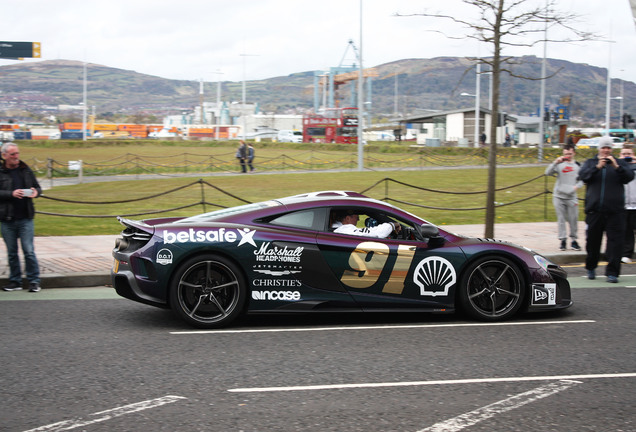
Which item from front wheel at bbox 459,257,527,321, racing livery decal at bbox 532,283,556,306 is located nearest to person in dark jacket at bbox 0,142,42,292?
front wheel at bbox 459,257,527,321

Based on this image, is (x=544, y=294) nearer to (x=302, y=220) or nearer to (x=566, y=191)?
(x=302, y=220)

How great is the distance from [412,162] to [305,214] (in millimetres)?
40686

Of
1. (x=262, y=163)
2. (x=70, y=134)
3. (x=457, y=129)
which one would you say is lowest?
(x=262, y=163)

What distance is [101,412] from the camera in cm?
435

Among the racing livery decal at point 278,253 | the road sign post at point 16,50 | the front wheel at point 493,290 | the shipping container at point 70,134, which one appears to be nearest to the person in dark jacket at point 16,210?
the racing livery decal at point 278,253

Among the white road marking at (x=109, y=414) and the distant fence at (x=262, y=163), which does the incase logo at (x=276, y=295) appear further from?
the distant fence at (x=262, y=163)

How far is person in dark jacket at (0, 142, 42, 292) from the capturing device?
27.5 ft

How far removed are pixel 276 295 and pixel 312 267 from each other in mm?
461

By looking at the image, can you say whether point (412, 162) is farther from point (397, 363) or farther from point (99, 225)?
point (397, 363)

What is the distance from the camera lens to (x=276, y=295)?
6.74 m

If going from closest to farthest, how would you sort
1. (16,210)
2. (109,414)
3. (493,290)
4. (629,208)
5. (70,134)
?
(109,414) → (493,290) → (16,210) → (629,208) → (70,134)

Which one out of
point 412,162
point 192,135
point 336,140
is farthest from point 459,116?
point 192,135

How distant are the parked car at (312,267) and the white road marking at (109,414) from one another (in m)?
2.08

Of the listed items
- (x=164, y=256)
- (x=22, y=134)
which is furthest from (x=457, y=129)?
(x=164, y=256)
